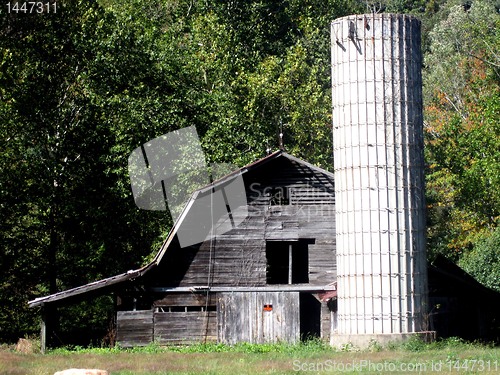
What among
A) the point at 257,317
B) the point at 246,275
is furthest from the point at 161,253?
the point at 257,317

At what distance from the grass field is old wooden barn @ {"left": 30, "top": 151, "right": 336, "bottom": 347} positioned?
2.16 meters

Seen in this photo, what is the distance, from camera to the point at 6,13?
3769 centimetres

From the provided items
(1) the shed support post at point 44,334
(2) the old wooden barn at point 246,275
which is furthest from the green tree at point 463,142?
(1) the shed support post at point 44,334

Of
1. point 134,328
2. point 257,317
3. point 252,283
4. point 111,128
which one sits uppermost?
point 111,128

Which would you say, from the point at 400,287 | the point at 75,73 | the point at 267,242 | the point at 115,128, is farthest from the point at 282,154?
the point at 75,73

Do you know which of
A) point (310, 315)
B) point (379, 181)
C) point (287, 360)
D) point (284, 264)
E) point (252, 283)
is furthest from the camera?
point (284, 264)

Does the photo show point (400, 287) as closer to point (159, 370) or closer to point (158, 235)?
point (159, 370)

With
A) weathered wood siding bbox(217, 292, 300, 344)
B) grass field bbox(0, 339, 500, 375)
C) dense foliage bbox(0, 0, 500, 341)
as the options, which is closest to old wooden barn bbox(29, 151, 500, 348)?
weathered wood siding bbox(217, 292, 300, 344)

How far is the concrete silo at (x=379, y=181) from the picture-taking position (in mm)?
27531

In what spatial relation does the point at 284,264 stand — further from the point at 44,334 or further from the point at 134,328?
the point at 44,334

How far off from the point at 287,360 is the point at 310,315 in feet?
27.4

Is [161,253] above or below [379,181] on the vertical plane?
below

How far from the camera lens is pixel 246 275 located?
32.2 m

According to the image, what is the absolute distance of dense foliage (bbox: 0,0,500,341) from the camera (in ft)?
128
